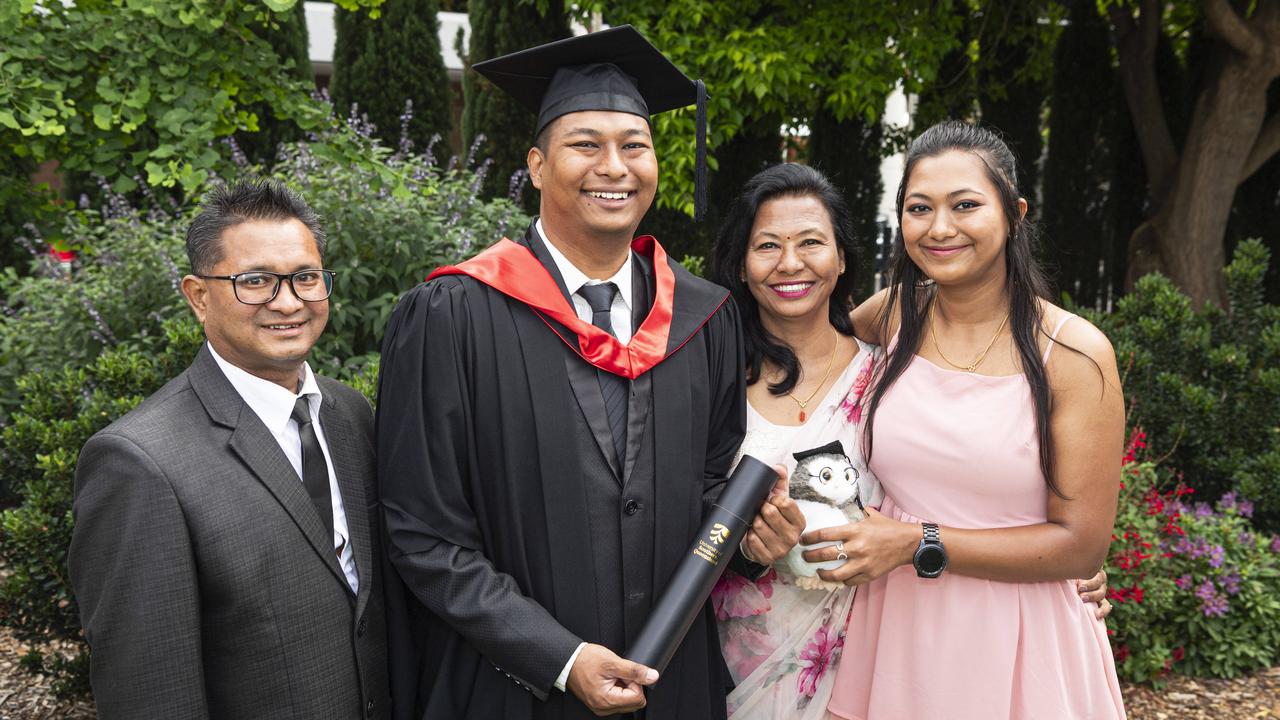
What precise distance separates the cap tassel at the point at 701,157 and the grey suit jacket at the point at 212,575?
1158mm

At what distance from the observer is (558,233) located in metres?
2.25

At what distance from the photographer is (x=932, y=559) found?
2.21m

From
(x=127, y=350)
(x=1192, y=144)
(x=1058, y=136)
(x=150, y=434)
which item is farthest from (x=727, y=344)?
(x=1058, y=136)

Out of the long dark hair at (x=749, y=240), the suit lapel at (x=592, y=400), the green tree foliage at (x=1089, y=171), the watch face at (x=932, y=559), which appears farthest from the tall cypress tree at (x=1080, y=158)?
the suit lapel at (x=592, y=400)

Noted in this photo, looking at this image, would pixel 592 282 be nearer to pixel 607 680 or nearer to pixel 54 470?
pixel 607 680

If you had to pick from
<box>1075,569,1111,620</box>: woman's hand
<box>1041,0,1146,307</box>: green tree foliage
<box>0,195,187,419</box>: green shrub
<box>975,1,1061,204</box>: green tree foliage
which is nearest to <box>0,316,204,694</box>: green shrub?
<box>0,195,187,419</box>: green shrub

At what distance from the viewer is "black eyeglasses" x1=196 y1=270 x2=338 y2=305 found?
1.96 meters

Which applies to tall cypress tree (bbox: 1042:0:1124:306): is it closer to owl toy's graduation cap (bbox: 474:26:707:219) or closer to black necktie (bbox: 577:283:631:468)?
owl toy's graduation cap (bbox: 474:26:707:219)

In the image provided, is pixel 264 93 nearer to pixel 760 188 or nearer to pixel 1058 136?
pixel 760 188

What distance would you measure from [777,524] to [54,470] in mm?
2545

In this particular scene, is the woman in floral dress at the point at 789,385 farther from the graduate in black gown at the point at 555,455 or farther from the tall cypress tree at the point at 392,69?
the tall cypress tree at the point at 392,69

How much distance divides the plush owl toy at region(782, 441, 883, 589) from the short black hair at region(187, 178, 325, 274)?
1355 millimetres

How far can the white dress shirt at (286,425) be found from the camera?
6.60ft

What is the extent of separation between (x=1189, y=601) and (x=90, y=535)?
4512mm
